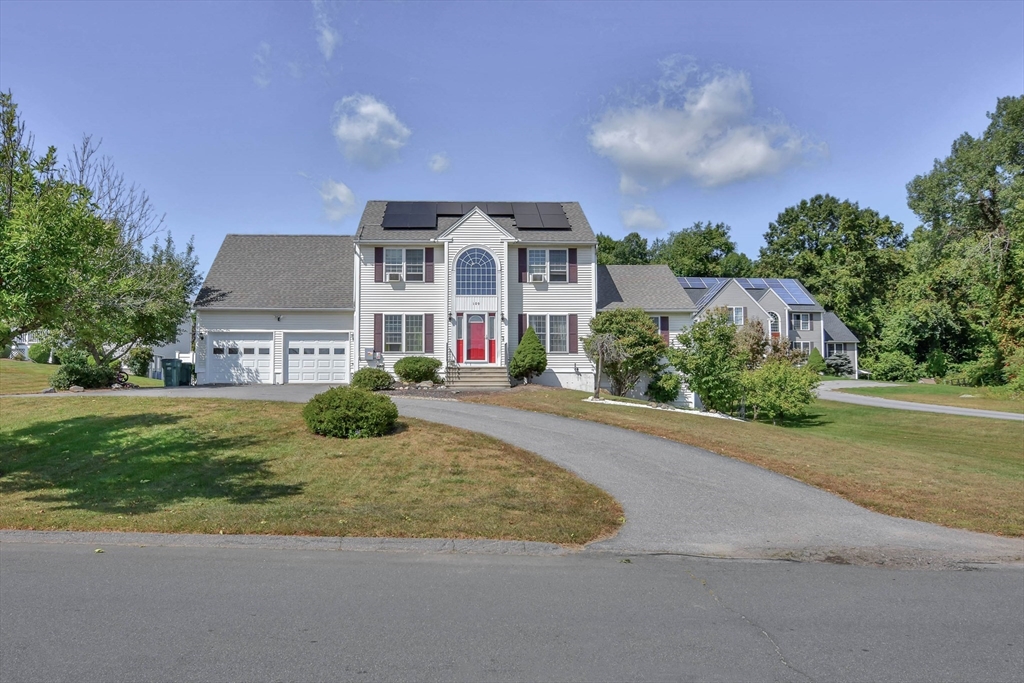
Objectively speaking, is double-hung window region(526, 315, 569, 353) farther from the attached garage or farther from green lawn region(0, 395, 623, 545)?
green lawn region(0, 395, 623, 545)

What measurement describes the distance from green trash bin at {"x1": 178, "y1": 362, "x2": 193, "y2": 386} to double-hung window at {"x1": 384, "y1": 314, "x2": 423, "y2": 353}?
851 cm

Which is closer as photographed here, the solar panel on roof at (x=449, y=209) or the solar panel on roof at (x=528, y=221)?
the solar panel on roof at (x=528, y=221)

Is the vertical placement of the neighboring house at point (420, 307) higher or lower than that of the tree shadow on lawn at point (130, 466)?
higher

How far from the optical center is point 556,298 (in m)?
29.5

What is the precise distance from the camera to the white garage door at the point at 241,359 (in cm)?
2867

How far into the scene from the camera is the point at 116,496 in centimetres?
955

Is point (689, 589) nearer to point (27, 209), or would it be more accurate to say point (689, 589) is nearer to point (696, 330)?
point (27, 209)

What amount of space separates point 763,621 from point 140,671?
15.2 feet

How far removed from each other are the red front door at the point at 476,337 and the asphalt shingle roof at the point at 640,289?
6.25 m

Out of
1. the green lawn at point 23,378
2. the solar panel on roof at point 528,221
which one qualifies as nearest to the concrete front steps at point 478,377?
the solar panel on roof at point 528,221

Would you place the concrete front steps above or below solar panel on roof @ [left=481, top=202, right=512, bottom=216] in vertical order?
below

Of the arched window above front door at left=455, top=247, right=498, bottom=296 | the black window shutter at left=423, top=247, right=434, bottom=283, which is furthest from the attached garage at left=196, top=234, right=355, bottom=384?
the arched window above front door at left=455, top=247, right=498, bottom=296

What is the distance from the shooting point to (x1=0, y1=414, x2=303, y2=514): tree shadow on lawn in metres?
9.54

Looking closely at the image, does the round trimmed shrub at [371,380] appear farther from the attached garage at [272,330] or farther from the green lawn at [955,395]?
the green lawn at [955,395]
